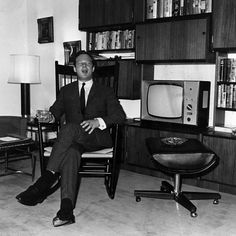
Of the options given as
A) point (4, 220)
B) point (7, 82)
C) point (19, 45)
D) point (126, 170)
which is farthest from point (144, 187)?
point (19, 45)

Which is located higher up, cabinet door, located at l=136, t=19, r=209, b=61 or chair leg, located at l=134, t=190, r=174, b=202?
cabinet door, located at l=136, t=19, r=209, b=61

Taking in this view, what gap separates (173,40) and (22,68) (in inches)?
73.5

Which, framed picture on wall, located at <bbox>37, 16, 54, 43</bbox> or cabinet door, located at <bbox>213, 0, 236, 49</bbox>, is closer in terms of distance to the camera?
cabinet door, located at <bbox>213, 0, 236, 49</bbox>

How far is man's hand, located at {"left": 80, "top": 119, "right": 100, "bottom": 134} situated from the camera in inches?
104

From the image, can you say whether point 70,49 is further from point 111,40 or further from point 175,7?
point 175,7

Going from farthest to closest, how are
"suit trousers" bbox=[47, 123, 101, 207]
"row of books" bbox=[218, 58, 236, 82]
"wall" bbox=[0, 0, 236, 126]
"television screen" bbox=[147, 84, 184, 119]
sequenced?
"wall" bbox=[0, 0, 236, 126], "television screen" bbox=[147, 84, 184, 119], "row of books" bbox=[218, 58, 236, 82], "suit trousers" bbox=[47, 123, 101, 207]

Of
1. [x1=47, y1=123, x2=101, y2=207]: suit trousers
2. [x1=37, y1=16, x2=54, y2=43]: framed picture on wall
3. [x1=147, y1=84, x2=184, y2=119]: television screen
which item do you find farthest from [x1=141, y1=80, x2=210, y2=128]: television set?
[x1=37, y1=16, x2=54, y2=43]: framed picture on wall

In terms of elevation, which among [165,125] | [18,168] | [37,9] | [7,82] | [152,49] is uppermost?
[37,9]

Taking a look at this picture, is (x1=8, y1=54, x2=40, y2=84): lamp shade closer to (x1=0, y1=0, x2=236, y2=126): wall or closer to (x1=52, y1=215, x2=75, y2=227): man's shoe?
(x1=0, y1=0, x2=236, y2=126): wall

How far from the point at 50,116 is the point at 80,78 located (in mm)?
412

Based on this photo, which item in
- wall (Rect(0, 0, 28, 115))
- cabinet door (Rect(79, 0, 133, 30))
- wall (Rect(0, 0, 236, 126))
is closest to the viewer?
cabinet door (Rect(79, 0, 133, 30))

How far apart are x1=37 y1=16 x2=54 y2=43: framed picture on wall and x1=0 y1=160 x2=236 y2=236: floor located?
2.20 metres

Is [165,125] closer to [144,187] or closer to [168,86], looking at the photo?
[168,86]

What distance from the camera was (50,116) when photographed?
9.56 ft
